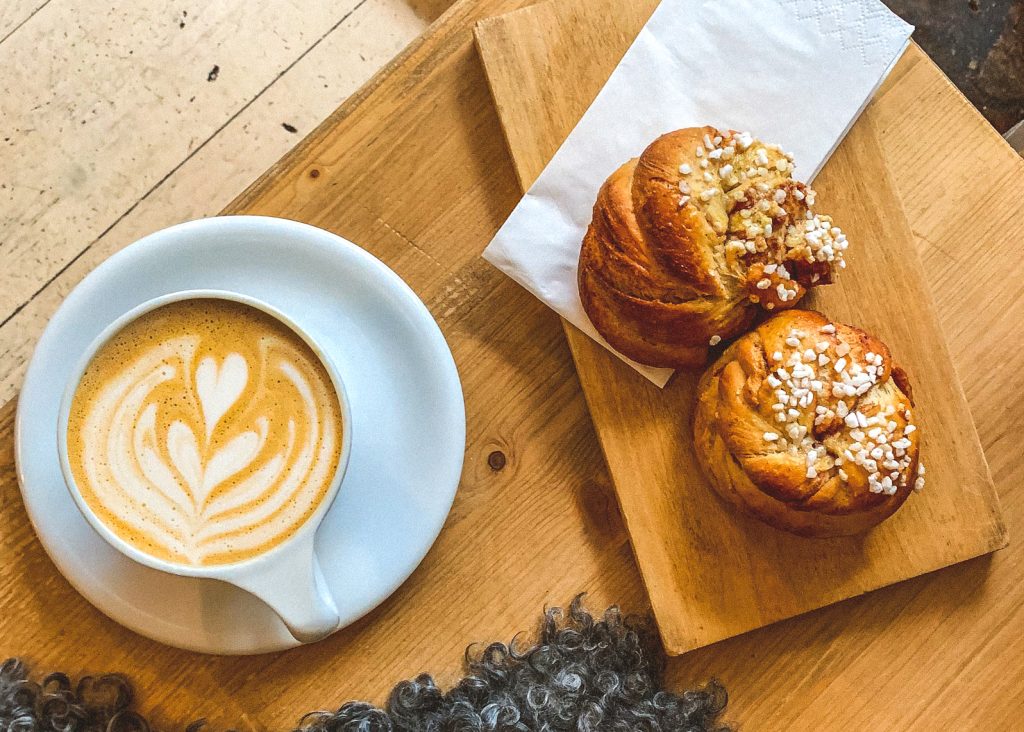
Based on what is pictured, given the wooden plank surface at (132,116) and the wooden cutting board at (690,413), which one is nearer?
the wooden cutting board at (690,413)

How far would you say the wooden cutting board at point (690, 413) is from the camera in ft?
3.56

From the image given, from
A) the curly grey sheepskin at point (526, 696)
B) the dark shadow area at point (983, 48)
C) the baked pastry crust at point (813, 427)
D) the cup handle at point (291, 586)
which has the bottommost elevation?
the curly grey sheepskin at point (526, 696)

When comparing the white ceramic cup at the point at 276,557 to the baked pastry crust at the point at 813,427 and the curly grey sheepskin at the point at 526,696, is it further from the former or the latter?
the baked pastry crust at the point at 813,427

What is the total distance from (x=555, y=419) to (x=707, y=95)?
16.8 inches

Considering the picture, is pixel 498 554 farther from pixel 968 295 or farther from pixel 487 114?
pixel 968 295

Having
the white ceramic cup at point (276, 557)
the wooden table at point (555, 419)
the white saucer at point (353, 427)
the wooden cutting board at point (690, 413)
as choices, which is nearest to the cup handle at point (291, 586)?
the white ceramic cup at point (276, 557)

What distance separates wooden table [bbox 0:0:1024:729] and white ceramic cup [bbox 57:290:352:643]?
219 mm

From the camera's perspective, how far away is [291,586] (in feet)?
2.89

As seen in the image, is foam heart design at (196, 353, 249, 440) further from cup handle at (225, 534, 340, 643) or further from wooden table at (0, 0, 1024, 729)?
wooden table at (0, 0, 1024, 729)

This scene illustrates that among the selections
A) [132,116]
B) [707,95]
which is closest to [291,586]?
[707,95]

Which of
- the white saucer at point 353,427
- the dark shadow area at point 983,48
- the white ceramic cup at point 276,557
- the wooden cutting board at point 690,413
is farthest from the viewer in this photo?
the dark shadow area at point 983,48

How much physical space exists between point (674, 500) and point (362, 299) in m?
0.43

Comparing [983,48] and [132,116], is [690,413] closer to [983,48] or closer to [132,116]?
[132,116]

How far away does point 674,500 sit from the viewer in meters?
1.09
